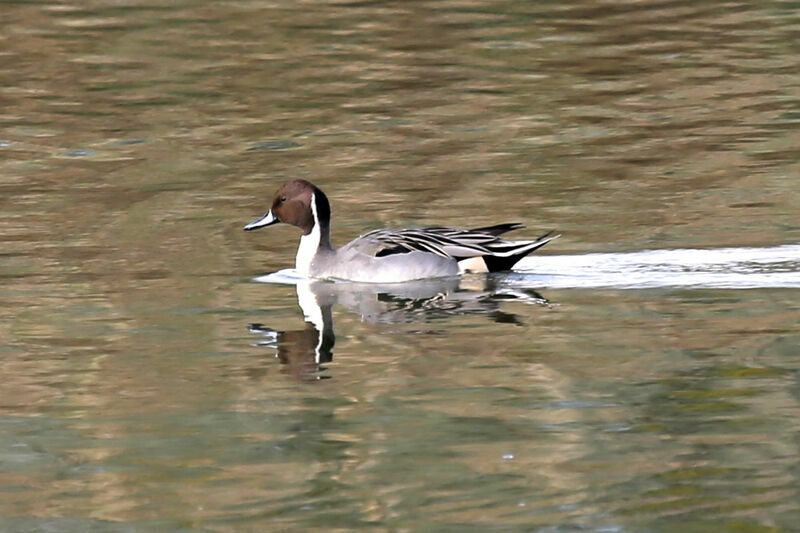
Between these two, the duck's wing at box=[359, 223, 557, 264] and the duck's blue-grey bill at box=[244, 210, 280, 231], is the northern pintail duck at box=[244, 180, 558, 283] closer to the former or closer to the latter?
the duck's wing at box=[359, 223, 557, 264]

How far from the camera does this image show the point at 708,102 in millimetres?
17781

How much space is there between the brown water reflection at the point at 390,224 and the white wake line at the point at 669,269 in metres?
0.27

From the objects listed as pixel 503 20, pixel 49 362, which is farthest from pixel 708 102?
pixel 49 362

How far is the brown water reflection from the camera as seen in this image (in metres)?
6.66

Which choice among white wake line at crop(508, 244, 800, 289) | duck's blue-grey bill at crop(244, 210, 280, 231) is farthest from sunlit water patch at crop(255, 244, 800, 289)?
duck's blue-grey bill at crop(244, 210, 280, 231)

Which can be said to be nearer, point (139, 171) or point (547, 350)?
point (547, 350)

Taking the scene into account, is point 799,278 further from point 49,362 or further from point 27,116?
point 27,116

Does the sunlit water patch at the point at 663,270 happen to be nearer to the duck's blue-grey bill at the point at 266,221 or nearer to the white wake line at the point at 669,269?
the white wake line at the point at 669,269

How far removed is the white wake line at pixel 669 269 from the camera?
10.8 metres

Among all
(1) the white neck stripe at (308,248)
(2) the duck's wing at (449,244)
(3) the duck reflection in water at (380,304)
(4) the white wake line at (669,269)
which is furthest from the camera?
(1) the white neck stripe at (308,248)

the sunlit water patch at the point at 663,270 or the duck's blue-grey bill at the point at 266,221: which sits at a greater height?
the duck's blue-grey bill at the point at 266,221

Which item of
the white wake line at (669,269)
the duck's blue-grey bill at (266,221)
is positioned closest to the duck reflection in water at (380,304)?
the white wake line at (669,269)

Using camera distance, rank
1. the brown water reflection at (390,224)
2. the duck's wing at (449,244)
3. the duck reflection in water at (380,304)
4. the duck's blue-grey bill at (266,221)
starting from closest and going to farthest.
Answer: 1. the brown water reflection at (390,224)
2. the duck reflection in water at (380,304)
3. the duck's wing at (449,244)
4. the duck's blue-grey bill at (266,221)

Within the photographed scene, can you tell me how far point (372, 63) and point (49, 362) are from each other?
1184 cm
